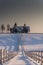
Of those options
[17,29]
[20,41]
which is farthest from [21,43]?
[17,29]

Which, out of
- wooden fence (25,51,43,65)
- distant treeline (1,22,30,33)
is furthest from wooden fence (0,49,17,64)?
distant treeline (1,22,30,33)

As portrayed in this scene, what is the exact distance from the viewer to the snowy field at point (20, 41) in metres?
2.14

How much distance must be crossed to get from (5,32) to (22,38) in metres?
0.28

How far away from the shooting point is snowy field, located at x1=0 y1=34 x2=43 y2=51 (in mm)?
2141

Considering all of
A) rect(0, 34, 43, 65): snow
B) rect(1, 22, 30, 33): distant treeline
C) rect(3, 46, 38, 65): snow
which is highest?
rect(1, 22, 30, 33): distant treeline

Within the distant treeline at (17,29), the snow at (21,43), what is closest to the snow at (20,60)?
the snow at (21,43)

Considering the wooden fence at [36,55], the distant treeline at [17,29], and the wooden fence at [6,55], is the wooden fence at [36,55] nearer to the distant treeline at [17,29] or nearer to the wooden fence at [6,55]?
the wooden fence at [6,55]

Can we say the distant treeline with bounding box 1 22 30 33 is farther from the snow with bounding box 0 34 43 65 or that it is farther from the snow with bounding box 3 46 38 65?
the snow with bounding box 3 46 38 65

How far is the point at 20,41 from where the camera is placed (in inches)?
85.0

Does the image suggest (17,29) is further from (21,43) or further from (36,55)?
(36,55)

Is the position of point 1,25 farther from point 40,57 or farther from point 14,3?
point 40,57

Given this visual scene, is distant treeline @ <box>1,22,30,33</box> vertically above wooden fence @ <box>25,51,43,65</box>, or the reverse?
distant treeline @ <box>1,22,30,33</box>

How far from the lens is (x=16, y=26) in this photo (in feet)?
7.16

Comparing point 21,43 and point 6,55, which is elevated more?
point 21,43
